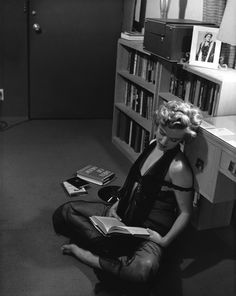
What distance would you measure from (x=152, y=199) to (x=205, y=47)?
3.15 ft

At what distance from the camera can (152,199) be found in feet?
6.51

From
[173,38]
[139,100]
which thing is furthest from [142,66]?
[173,38]

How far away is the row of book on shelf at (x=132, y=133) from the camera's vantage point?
316 cm

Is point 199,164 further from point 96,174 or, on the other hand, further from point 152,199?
point 96,174

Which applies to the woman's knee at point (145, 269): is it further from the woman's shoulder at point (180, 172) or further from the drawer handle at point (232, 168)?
the drawer handle at point (232, 168)

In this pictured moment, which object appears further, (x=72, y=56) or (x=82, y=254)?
(x=72, y=56)

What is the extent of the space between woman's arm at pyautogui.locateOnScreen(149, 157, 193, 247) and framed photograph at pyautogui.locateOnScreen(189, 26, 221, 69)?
75 cm

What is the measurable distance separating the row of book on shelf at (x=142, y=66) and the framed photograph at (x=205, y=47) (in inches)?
18.4

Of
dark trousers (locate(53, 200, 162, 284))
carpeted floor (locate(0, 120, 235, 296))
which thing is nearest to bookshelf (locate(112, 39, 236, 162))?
carpeted floor (locate(0, 120, 235, 296))

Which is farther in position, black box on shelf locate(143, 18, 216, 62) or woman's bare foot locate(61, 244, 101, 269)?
black box on shelf locate(143, 18, 216, 62)

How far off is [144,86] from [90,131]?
40.5 inches

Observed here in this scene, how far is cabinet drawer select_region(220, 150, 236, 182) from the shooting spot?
1.75m

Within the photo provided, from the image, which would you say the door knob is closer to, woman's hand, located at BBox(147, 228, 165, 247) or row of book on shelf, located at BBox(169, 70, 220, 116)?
row of book on shelf, located at BBox(169, 70, 220, 116)

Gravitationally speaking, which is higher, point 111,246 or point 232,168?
point 232,168
